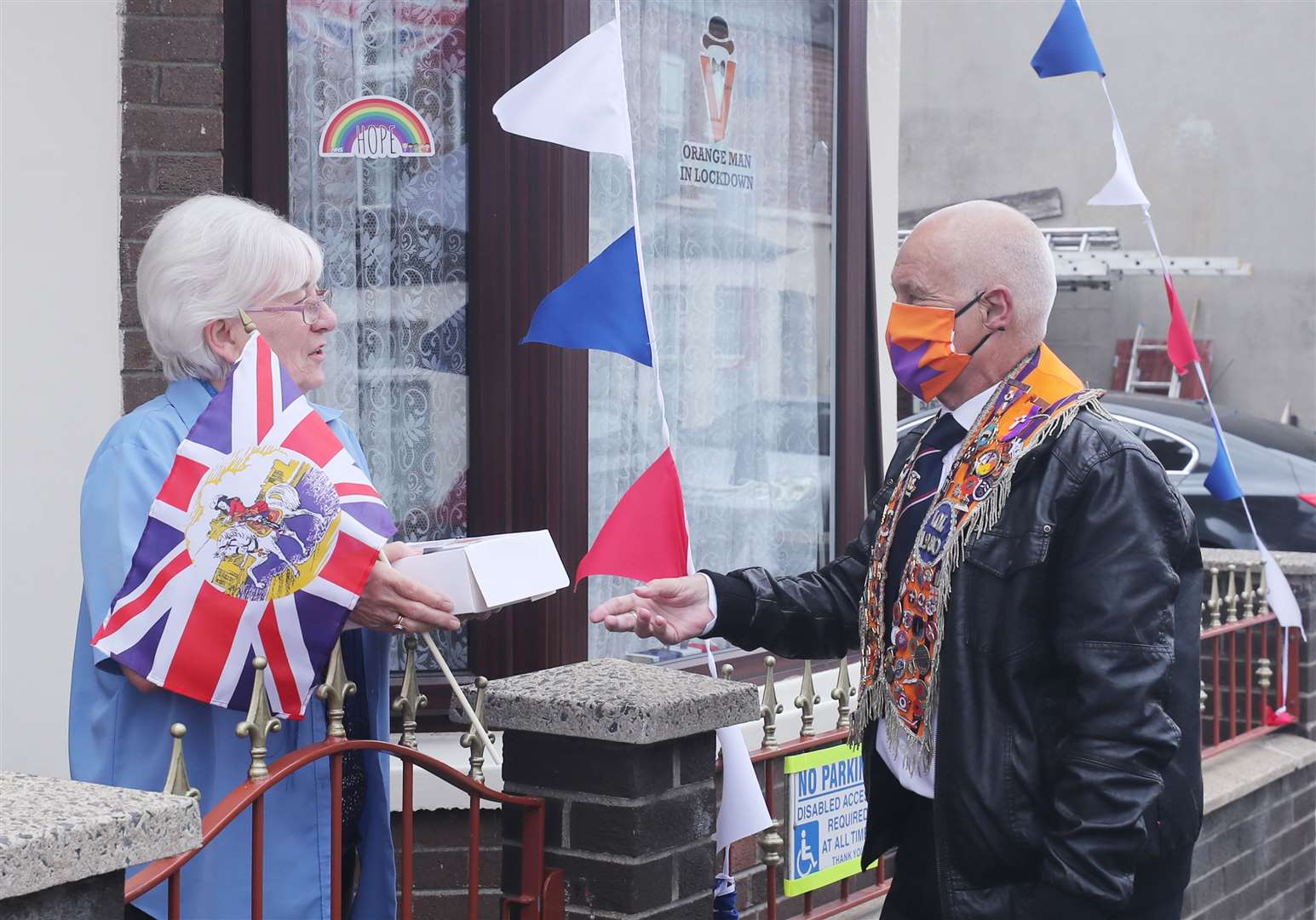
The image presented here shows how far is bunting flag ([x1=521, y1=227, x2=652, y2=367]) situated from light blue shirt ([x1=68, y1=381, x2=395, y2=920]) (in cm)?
96

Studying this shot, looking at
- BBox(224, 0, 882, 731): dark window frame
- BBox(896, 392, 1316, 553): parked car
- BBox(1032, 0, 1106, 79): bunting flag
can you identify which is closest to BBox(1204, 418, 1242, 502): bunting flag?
BBox(1032, 0, 1106, 79): bunting flag

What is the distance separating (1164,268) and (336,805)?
11.9 feet

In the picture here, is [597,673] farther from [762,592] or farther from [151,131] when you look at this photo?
[151,131]

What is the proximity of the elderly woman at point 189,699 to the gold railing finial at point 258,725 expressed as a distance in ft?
0.55

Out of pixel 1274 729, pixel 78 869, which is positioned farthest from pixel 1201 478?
pixel 78 869

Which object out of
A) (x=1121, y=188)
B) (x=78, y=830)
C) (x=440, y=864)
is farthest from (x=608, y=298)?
(x=1121, y=188)

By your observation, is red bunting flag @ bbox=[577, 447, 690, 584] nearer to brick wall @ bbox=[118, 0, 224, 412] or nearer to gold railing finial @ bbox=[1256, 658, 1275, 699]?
brick wall @ bbox=[118, 0, 224, 412]

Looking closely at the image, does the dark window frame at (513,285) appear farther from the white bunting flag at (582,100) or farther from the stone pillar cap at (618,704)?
the stone pillar cap at (618,704)

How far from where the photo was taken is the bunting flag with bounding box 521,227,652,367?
3.52 meters

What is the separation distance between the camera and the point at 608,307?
356 centimetres

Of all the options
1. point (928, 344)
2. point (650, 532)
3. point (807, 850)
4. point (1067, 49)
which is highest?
point (1067, 49)

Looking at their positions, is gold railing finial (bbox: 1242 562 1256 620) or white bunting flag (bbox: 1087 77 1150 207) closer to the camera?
white bunting flag (bbox: 1087 77 1150 207)

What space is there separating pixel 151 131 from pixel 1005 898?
3.00 m

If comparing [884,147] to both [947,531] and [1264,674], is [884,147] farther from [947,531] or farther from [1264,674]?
[947,531]
